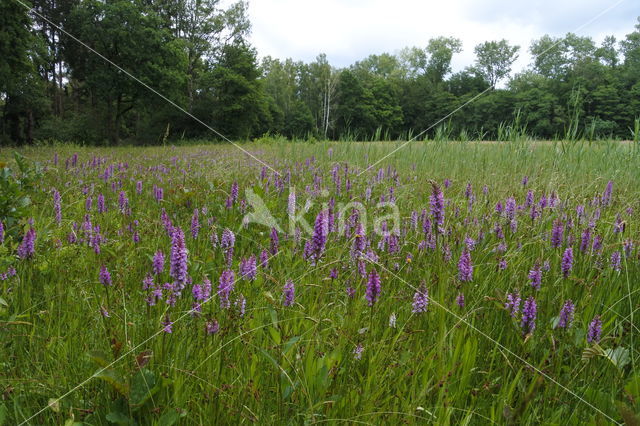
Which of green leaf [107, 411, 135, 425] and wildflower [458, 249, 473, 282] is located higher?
wildflower [458, 249, 473, 282]

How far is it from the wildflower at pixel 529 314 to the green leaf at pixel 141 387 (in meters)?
1.52

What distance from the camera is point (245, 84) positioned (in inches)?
1565

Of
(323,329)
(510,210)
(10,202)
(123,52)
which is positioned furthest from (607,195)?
(123,52)

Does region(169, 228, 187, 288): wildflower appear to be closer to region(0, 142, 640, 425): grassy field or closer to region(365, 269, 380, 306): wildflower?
region(0, 142, 640, 425): grassy field

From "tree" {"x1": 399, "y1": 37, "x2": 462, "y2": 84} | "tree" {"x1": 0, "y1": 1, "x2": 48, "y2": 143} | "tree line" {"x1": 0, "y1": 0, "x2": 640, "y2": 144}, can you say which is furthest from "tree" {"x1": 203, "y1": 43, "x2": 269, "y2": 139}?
"tree" {"x1": 399, "y1": 37, "x2": 462, "y2": 84}

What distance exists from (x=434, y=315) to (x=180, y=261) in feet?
4.13

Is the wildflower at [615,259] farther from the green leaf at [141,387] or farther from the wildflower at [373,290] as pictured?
Answer: the green leaf at [141,387]

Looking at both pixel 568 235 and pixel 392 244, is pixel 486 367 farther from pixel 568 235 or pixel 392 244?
pixel 568 235

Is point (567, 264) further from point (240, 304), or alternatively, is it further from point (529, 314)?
point (240, 304)

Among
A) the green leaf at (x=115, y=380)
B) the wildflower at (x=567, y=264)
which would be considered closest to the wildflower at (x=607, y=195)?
the wildflower at (x=567, y=264)

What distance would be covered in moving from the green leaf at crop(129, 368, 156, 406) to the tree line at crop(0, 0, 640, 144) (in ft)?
6.20

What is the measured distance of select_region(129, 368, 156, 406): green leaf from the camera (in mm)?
1244

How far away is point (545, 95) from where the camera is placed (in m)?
8.36

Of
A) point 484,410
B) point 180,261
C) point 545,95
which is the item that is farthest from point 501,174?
point 180,261
